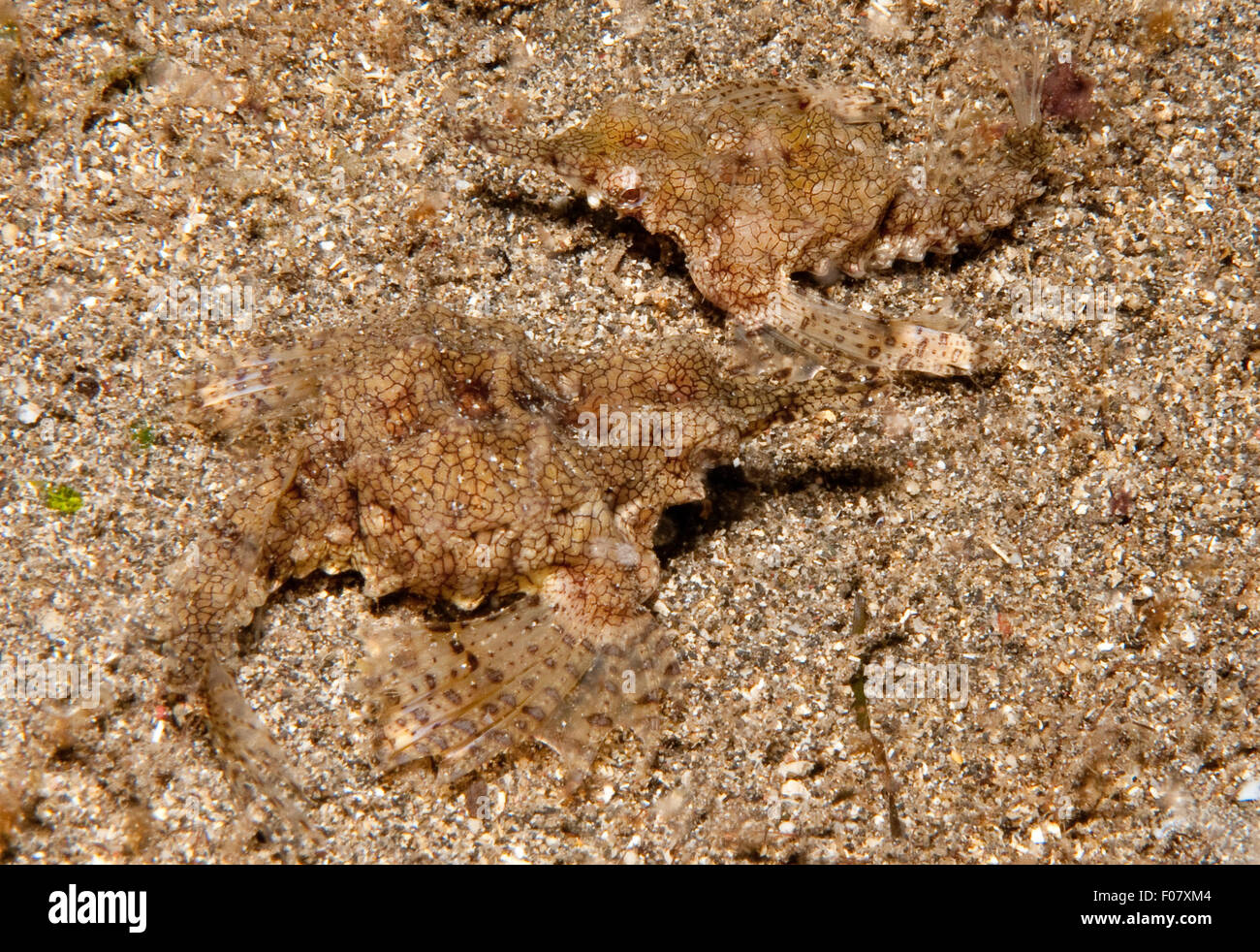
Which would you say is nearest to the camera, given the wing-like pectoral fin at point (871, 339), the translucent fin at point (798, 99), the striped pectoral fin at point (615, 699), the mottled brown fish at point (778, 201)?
the striped pectoral fin at point (615, 699)

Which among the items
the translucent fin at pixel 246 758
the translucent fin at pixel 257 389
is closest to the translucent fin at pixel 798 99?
the translucent fin at pixel 257 389

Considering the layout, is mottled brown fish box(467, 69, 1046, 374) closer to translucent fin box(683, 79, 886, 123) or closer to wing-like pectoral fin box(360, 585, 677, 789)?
translucent fin box(683, 79, 886, 123)

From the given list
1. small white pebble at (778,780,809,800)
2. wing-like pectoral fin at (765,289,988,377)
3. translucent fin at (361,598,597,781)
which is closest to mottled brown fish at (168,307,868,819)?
→ translucent fin at (361,598,597,781)

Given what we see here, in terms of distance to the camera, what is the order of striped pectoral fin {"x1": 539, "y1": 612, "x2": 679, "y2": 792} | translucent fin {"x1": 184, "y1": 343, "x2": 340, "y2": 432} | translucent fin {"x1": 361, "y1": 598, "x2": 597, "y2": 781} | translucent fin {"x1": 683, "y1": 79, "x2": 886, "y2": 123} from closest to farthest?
translucent fin {"x1": 361, "y1": 598, "x2": 597, "y2": 781} → striped pectoral fin {"x1": 539, "y1": 612, "x2": 679, "y2": 792} → translucent fin {"x1": 184, "y1": 343, "x2": 340, "y2": 432} → translucent fin {"x1": 683, "y1": 79, "x2": 886, "y2": 123}

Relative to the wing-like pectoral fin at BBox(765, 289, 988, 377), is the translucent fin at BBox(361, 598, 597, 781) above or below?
below

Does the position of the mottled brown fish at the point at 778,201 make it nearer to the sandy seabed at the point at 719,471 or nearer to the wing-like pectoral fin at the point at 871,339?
the wing-like pectoral fin at the point at 871,339

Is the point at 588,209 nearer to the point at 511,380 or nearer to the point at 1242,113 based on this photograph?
the point at 511,380
